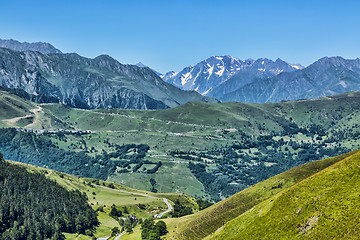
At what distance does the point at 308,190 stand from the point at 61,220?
149m

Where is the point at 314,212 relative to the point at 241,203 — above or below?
above

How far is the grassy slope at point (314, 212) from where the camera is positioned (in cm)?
6944

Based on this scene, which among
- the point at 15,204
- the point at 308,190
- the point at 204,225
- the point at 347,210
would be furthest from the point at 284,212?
the point at 15,204

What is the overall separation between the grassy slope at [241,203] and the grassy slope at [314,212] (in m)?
26.6

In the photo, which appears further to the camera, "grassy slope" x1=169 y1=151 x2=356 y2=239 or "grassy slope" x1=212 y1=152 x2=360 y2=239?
"grassy slope" x1=169 y1=151 x2=356 y2=239

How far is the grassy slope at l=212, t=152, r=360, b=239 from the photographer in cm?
6944

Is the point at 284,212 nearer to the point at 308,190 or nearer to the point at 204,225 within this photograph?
the point at 308,190

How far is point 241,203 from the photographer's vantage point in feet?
449

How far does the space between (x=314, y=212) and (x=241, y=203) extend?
61.2m

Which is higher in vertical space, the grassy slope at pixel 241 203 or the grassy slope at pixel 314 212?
the grassy slope at pixel 314 212

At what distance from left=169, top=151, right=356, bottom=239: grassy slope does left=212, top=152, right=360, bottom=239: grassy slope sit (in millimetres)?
26614

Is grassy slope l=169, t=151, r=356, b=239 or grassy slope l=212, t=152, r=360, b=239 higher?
grassy slope l=212, t=152, r=360, b=239

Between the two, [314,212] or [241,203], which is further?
[241,203]

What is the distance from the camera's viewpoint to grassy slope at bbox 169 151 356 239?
126 m
